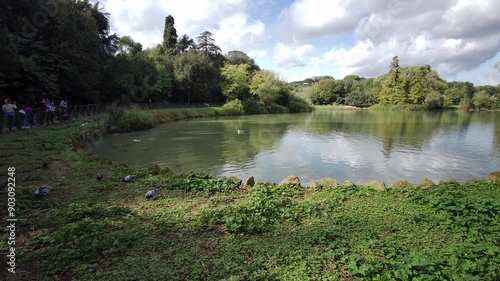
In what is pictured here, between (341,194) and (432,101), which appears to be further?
(432,101)

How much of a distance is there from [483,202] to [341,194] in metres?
2.59

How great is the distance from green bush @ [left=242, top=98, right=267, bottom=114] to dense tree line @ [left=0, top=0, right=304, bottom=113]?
261 millimetres

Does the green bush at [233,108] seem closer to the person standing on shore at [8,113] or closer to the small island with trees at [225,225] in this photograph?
the person standing on shore at [8,113]

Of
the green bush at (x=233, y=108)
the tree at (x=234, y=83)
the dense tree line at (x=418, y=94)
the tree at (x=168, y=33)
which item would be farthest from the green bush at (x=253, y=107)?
the dense tree line at (x=418, y=94)

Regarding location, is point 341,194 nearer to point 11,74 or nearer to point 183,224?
point 183,224

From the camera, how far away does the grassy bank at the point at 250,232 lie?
3.62 metres

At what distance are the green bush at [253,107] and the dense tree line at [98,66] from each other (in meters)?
0.26

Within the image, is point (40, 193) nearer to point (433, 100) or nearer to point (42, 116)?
point (42, 116)

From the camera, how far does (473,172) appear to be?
448 inches

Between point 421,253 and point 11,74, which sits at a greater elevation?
point 11,74

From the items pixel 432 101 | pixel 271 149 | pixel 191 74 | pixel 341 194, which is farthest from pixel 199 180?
pixel 432 101

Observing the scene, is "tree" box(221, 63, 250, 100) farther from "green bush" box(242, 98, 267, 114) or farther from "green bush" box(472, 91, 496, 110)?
"green bush" box(472, 91, 496, 110)

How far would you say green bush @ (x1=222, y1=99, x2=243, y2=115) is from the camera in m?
49.2

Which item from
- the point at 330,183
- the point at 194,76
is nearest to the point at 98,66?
the point at 194,76
